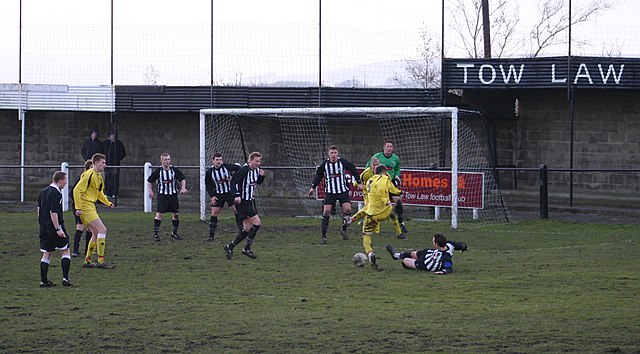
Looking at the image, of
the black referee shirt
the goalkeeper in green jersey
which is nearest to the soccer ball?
the black referee shirt

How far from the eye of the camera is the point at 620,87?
2608 centimetres

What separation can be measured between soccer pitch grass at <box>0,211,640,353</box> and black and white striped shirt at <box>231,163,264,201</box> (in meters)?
1.06

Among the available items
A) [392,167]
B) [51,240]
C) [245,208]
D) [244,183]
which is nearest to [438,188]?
[392,167]

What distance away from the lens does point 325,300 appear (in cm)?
1248

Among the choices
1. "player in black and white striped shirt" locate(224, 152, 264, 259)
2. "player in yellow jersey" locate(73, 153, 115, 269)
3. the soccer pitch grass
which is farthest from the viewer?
"player in black and white striped shirt" locate(224, 152, 264, 259)

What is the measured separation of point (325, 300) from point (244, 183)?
5.33 metres

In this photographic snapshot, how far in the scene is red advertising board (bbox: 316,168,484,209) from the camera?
78.0 feet

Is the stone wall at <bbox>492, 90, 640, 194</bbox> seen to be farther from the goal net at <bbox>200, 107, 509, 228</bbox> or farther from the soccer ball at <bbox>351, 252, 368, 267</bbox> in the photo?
the soccer ball at <bbox>351, 252, 368, 267</bbox>

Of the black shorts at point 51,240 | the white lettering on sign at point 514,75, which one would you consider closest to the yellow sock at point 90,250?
the black shorts at point 51,240

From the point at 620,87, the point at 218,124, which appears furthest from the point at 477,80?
the point at 218,124

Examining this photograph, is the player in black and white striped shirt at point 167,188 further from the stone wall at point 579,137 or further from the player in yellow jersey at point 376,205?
the stone wall at point 579,137

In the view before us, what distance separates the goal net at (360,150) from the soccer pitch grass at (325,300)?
4231mm

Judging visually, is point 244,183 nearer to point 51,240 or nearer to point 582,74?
point 51,240

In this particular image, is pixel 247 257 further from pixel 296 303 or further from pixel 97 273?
pixel 296 303
